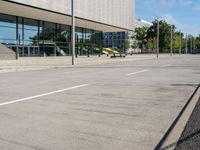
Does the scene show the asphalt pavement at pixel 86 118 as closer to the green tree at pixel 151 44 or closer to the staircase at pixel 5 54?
the staircase at pixel 5 54

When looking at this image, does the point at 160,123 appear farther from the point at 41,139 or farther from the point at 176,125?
the point at 41,139

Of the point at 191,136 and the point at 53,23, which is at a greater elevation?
the point at 53,23

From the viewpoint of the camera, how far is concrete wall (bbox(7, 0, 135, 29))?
1706 inches

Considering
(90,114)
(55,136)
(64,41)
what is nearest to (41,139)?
(55,136)

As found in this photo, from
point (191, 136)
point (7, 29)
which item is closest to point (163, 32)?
point (7, 29)

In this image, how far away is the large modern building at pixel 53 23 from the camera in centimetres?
4244

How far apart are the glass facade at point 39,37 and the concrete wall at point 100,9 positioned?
18.6 feet

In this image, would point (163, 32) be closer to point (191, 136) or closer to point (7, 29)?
point (7, 29)

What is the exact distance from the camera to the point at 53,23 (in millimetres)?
54594

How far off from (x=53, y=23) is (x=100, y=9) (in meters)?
8.45

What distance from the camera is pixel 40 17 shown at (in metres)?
48.2

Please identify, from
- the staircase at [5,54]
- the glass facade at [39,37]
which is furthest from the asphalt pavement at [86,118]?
the glass facade at [39,37]

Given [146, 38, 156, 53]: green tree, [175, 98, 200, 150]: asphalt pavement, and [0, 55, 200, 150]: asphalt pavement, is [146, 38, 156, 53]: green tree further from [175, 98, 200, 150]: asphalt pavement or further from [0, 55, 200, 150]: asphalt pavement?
[175, 98, 200, 150]: asphalt pavement

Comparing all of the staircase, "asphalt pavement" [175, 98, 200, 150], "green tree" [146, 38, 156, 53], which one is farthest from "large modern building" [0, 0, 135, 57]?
"green tree" [146, 38, 156, 53]
